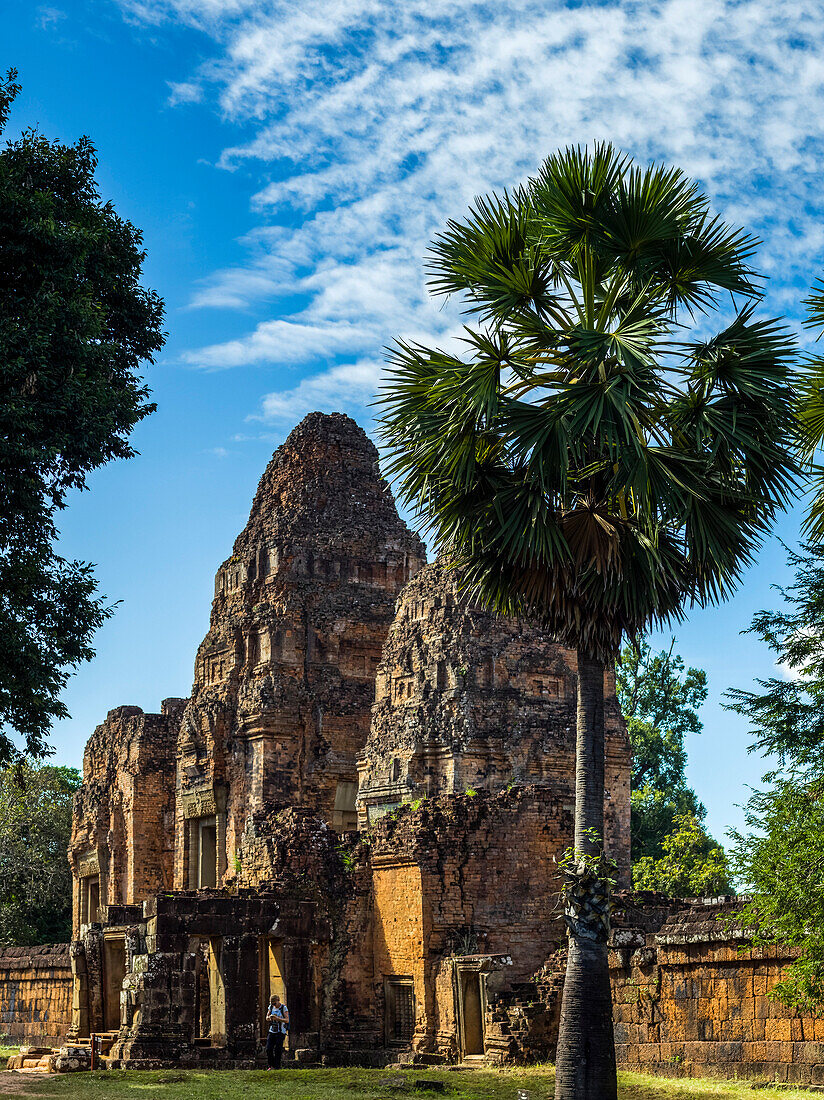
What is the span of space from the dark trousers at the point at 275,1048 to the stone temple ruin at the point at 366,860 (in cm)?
92

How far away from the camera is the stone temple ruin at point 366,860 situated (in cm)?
1834

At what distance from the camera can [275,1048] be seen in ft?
67.5

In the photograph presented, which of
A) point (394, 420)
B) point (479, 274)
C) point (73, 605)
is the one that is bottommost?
point (73, 605)

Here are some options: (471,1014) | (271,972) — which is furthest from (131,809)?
(471,1014)

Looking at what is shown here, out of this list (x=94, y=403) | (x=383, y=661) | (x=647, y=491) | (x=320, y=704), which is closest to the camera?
(x=647, y=491)

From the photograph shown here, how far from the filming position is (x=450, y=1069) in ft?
65.2

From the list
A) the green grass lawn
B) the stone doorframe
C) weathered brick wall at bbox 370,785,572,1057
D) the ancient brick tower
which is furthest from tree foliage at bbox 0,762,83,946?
the stone doorframe

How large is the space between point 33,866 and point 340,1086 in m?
30.8

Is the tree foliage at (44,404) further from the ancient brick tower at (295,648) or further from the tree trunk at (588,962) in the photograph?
the ancient brick tower at (295,648)

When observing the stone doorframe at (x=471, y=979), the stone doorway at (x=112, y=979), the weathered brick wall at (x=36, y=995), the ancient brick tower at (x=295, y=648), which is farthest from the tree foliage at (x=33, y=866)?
the stone doorframe at (x=471, y=979)

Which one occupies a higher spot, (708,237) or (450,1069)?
(708,237)

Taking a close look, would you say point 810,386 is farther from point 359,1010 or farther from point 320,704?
point 320,704

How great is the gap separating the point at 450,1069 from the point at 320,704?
13.8 m

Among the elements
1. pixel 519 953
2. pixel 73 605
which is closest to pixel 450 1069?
pixel 519 953
